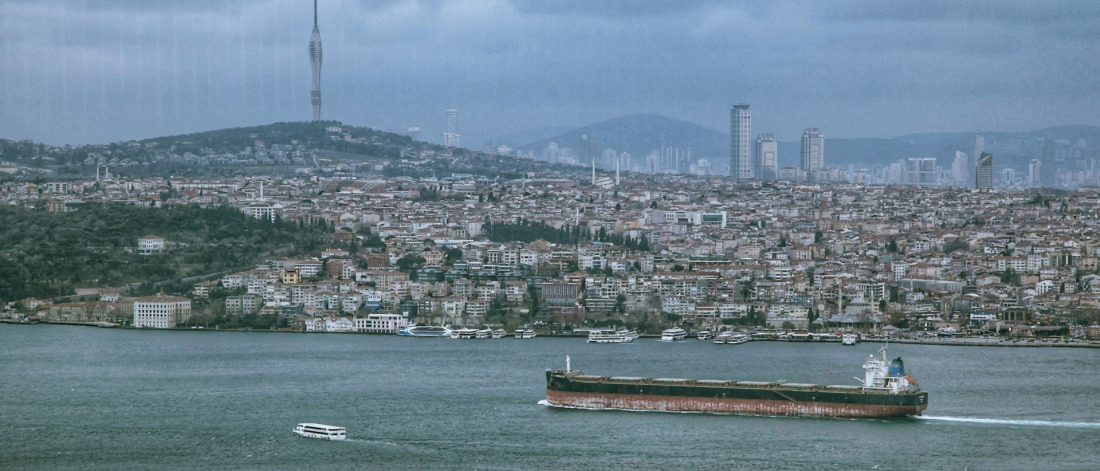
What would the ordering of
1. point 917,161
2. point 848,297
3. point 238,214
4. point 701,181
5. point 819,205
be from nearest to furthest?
point 848,297 → point 238,214 → point 819,205 → point 701,181 → point 917,161

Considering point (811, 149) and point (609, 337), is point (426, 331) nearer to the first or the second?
point (609, 337)

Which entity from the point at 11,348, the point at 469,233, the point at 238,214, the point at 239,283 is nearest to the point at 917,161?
the point at 469,233

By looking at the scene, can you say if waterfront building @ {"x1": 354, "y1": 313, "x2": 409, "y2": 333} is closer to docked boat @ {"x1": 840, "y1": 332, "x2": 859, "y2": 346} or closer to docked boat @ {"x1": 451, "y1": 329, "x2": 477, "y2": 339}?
docked boat @ {"x1": 451, "y1": 329, "x2": 477, "y2": 339}

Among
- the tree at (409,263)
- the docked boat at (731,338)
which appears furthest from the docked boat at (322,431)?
the tree at (409,263)

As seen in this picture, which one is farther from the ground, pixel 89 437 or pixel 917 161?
pixel 917 161

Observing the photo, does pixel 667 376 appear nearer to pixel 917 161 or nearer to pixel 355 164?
pixel 355 164

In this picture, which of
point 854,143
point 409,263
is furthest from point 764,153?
point 409,263

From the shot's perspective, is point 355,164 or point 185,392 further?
point 355,164
